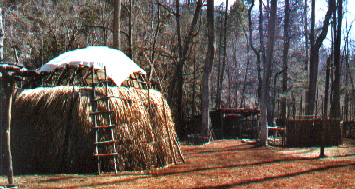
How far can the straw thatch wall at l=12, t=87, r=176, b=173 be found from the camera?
28.6ft

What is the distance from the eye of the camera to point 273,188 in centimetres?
686

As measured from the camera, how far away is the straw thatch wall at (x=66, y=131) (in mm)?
8727

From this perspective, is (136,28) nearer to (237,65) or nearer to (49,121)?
(237,65)

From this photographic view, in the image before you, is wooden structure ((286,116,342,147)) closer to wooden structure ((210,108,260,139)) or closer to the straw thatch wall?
wooden structure ((210,108,260,139))

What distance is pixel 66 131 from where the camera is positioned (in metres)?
8.80

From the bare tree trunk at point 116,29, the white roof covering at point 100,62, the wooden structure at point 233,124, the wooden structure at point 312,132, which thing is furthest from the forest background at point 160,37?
the white roof covering at point 100,62

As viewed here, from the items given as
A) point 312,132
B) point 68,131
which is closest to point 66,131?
point 68,131

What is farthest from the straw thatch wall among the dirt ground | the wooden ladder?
the dirt ground

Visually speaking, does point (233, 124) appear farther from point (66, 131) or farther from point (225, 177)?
point (66, 131)

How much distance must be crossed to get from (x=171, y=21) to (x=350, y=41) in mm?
26632

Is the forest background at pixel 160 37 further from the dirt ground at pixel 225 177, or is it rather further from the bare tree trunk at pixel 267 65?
the dirt ground at pixel 225 177

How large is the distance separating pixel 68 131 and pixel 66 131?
50 mm

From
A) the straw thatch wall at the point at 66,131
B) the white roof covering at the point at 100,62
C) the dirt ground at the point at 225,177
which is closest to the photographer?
the dirt ground at the point at 225,177

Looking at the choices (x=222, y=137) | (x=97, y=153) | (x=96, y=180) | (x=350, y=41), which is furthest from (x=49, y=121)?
(x=350, y=41)
